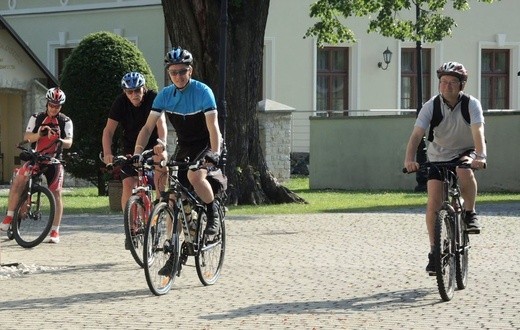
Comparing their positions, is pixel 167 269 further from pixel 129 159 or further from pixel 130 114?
pixel 130 114

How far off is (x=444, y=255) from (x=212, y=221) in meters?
2.01

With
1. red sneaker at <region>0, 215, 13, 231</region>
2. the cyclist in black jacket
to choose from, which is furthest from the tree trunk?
the cyclist in black jacket

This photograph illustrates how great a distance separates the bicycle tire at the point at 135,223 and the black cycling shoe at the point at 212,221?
76 centimetres

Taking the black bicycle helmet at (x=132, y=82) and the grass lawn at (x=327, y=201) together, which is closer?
the black bicycle helmet at (x=132, y=82)

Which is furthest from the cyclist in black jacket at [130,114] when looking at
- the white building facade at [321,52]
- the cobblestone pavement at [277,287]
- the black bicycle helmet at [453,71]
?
the white building facade at [321,52]

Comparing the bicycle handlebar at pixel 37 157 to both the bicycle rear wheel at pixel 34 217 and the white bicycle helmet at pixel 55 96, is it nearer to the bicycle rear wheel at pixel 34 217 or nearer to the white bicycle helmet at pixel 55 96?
the bicycle rear wheel at pixel 34 217

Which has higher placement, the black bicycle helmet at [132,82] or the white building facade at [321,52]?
the white building facade at [321,52]

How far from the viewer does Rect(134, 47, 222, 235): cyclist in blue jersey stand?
11758mm

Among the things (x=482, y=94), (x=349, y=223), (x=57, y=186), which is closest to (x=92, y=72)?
(x=349, y=223)

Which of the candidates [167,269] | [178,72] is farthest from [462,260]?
[178,72]

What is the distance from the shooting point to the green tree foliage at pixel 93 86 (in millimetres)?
29266

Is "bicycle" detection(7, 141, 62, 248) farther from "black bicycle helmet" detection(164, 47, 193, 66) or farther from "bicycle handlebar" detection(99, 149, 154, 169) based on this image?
"black bicycle helmet" detection(164, 47, 193, 66)

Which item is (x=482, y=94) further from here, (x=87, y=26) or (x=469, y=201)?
(x=469, y=201)

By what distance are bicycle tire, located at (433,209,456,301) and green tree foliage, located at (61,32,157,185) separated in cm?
1859
